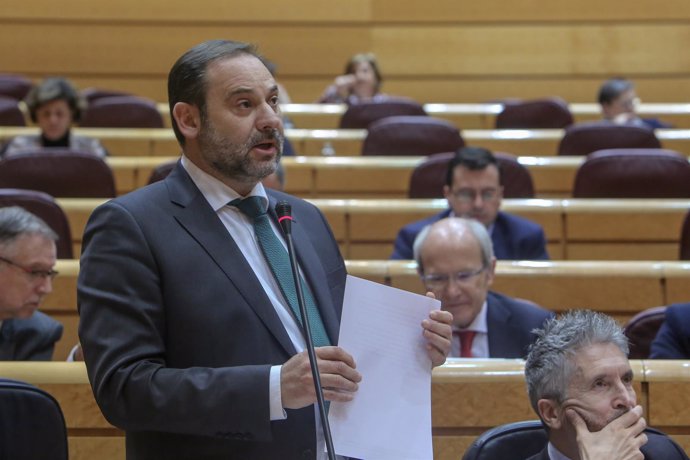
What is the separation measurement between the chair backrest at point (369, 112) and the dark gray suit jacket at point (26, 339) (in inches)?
113

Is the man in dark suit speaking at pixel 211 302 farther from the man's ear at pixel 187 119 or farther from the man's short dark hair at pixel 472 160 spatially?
the man's short dark hair at pixel 472 160

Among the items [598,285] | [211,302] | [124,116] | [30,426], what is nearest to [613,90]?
[124,116]

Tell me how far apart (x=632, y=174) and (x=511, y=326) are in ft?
4.93

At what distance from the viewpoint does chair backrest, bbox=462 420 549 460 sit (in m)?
1.52

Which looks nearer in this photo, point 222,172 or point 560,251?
point 222,172

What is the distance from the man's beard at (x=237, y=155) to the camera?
127 centimetres

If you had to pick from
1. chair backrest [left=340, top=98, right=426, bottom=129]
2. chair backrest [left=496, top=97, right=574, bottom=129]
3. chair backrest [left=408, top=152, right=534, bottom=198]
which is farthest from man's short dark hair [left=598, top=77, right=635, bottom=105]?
chair backrest [left=408, top=152, right=534, bottom=198]

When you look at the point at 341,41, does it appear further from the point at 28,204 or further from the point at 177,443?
the point at 177,443

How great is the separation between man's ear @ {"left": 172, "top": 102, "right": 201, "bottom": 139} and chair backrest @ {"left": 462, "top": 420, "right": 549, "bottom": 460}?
24.5 inches

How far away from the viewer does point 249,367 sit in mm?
1166

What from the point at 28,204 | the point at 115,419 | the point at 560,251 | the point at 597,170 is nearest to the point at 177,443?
the point at 115,419

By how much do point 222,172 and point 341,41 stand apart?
5.44 meters

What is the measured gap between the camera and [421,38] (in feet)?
21.6

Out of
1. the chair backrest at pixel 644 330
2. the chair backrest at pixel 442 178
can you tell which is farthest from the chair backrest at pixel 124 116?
the chair backrest at pixel 644 330
